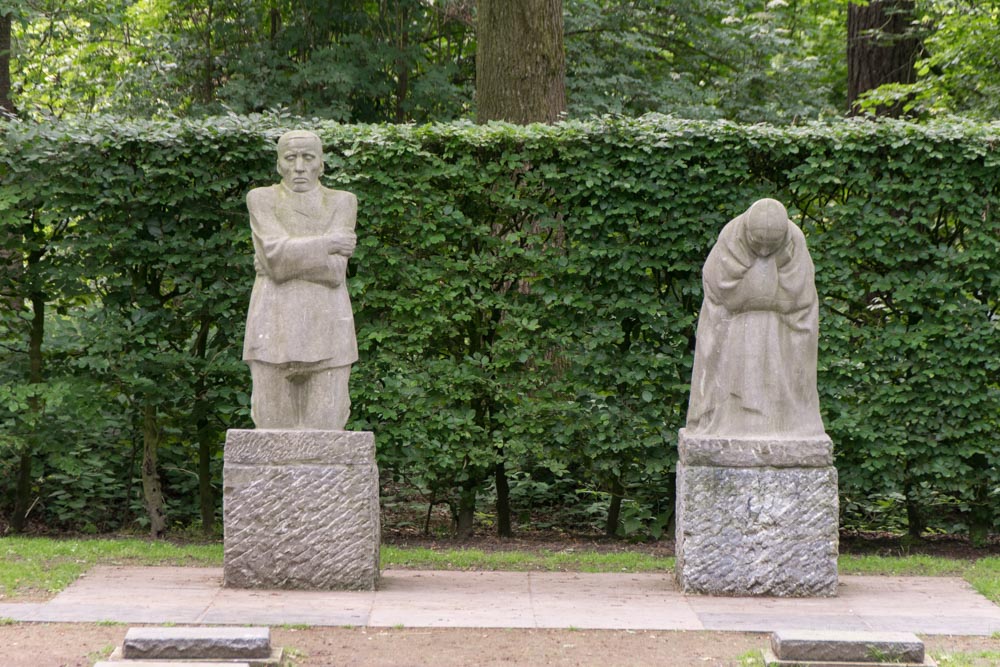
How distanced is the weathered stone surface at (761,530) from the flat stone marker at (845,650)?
176 cm

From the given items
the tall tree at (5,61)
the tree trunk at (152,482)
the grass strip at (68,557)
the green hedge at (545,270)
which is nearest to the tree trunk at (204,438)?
the green hedge at (545,270)

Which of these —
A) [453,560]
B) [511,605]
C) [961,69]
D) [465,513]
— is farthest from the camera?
[961,69]

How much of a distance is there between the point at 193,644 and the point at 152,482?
453 centimetres

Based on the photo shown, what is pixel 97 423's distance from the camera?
30.5 ft

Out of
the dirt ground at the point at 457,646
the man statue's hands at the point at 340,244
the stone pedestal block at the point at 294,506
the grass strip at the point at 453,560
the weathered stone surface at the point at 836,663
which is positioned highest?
the man statue's hands at the point at 340,244

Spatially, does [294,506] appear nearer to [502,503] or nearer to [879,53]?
[502,503]

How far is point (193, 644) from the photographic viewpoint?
5.36 meters

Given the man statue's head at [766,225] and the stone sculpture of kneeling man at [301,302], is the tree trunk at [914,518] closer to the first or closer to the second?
the man statue's head at [766,225]

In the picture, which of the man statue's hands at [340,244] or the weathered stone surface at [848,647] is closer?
the weathered stone surface at [848,647]

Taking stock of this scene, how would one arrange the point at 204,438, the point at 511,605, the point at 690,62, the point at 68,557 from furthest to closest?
the point at 690,62 → the point at 204,438 → the point at 68,557 → the point at 511,605

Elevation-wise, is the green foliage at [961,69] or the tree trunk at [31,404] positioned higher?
the green foliage at [961,69]

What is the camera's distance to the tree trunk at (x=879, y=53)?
49.1 feet

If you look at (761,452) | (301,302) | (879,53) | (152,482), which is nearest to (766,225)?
(761,452)

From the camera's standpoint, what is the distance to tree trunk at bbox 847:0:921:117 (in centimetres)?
1495
